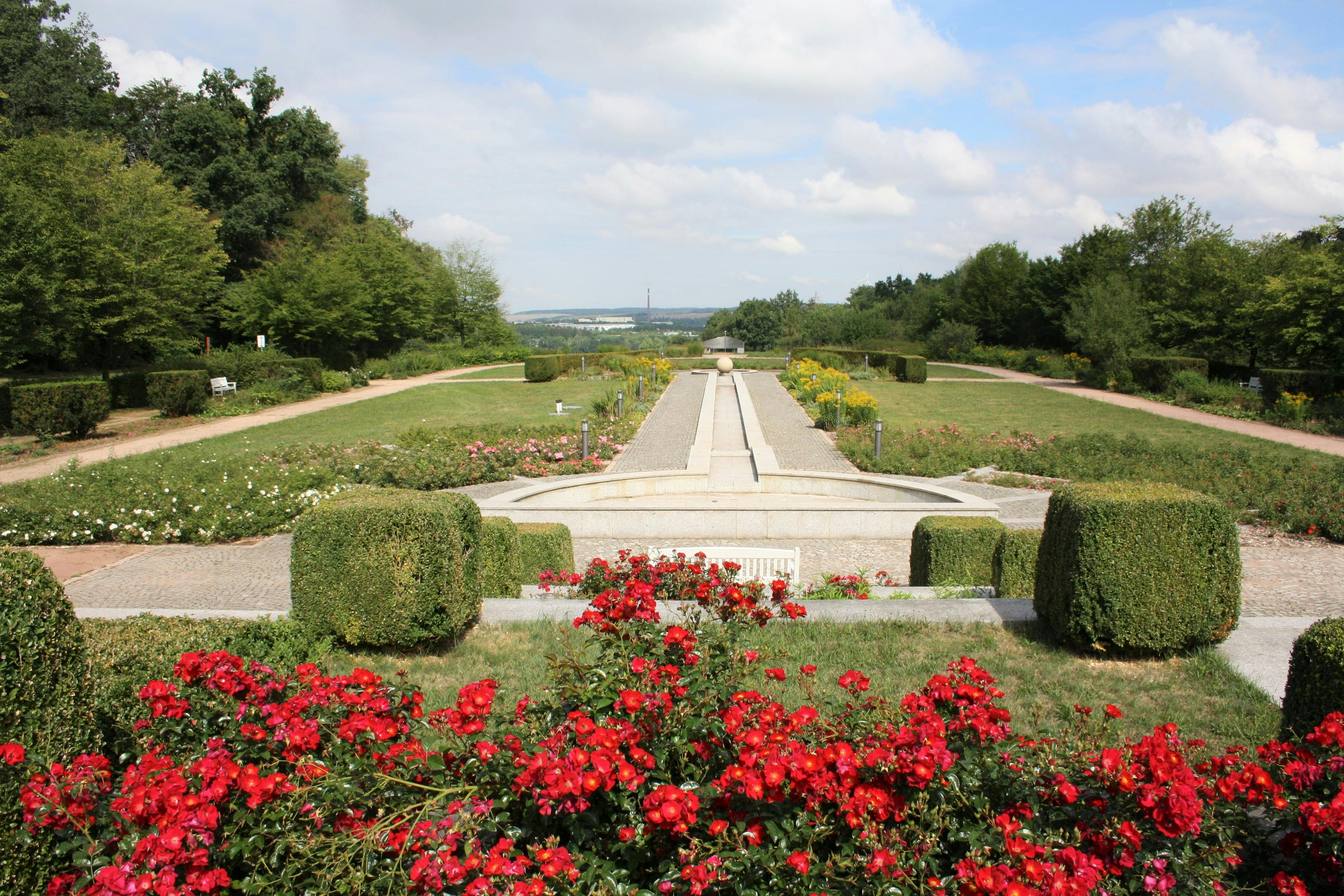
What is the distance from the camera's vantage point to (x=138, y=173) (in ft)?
70.5

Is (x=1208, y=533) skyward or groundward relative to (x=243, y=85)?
groundward

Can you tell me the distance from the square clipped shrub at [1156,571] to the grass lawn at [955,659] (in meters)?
0.22

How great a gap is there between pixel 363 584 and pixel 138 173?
22.8 metres

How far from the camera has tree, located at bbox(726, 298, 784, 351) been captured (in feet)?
283

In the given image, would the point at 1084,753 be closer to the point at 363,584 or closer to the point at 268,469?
the point at 363,584

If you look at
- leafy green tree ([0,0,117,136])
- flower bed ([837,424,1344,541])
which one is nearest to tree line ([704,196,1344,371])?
flower bed ([837,424,1344,541])

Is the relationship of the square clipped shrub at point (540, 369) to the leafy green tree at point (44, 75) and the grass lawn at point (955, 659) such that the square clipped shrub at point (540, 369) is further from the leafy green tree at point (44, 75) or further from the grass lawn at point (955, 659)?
the grass lawn at point (955, 659)

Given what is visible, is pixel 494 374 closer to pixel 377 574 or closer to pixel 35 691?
pixel 377 574

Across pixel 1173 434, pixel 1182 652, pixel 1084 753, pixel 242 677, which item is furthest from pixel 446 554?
pixel 1173 434

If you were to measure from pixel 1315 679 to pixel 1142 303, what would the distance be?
1340 inches

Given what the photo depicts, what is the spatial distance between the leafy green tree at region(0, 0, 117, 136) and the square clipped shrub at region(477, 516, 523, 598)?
31.8 meters

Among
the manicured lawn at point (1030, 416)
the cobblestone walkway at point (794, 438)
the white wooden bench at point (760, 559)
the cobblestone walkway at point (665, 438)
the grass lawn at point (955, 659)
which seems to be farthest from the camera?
the manicured lawn at point (1030, 416)

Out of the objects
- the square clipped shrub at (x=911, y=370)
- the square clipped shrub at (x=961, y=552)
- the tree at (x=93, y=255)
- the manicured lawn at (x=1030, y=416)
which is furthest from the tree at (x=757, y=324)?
the square clipped shrub at (x=961, y=552)

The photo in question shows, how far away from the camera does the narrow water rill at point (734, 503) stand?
356 inches
